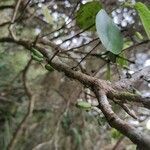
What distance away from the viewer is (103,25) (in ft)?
2.79

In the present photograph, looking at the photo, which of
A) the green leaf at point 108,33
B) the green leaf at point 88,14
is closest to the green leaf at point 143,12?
the green leaf at point 108,33

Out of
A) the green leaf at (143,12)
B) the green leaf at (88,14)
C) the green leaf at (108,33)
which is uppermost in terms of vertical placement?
the green leaf at (143,12)

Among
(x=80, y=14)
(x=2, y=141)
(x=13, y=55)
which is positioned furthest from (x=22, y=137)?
(x=80, y=14)

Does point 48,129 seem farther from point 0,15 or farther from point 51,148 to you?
point 0,15

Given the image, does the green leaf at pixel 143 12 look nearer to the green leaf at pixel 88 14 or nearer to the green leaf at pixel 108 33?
the green leaf at pixel 108 33

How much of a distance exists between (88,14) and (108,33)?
7.3 inches

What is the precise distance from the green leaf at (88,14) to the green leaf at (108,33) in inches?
5.3

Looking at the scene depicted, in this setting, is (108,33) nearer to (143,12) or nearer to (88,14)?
(143,12)

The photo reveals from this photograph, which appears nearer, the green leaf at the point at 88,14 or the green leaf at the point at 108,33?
the green leaf at the point at 108,33

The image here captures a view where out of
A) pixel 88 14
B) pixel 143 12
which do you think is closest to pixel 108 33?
pixel 143 12

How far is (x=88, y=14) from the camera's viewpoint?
104 centimetres

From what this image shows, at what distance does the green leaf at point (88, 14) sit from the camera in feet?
3.31

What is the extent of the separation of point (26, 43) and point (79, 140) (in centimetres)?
264

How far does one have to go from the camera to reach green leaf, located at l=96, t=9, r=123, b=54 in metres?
0.85
